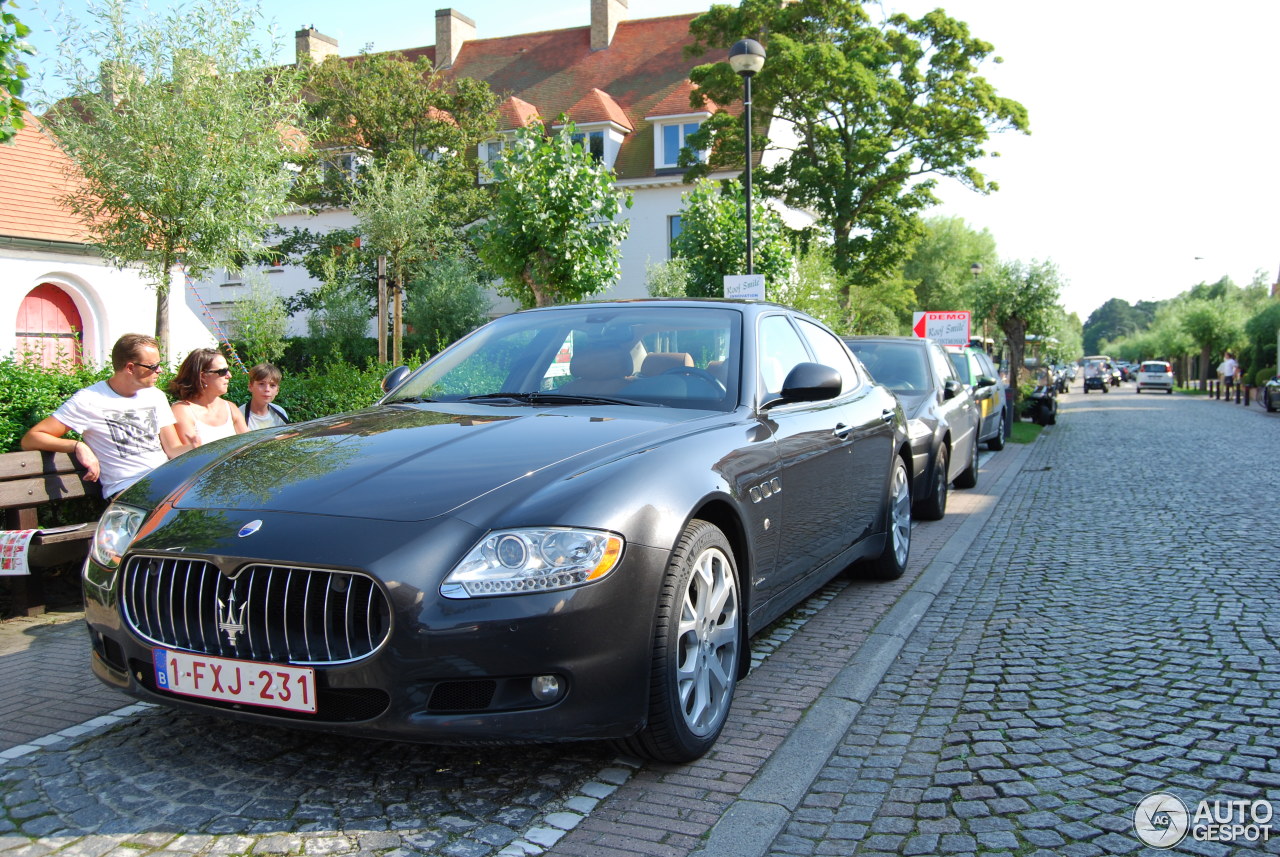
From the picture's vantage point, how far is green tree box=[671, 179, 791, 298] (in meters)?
20.5

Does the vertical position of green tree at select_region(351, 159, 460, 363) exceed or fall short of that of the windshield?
it exceeds it

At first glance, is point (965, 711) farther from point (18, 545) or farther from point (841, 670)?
point (18, 545)

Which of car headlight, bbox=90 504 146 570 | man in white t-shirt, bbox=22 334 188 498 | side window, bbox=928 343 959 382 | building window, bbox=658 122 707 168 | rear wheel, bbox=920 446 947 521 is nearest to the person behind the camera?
car headlight, bbox=90 504 146 570

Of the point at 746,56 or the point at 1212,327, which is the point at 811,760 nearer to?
the point at 746,56

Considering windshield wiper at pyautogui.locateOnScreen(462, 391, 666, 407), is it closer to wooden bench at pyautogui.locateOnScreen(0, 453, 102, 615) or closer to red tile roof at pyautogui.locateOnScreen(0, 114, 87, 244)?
wooden bench at pyautogui.locateOnScreen(0, 453, 102, 615)

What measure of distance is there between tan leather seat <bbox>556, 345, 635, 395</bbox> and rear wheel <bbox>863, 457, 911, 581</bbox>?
244 centimetres

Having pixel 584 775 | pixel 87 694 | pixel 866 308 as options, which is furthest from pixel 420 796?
pixel 866 308

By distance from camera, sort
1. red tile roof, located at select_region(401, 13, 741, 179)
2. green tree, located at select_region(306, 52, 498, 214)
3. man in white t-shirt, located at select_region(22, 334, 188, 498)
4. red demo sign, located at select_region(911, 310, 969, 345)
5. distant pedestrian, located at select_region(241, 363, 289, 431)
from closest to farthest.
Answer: man in white t-shirt, located at select_region(22, 334, 188, 498) < distant pedestrian, located at select_region(241, 363, 289, 431) < red demo sign, located at select_region(911, 310, 969, 345) < green tree, located at select_region(306, 52, 498, 214) < red tile roof, located at select_region(401, 13, 741, 179)

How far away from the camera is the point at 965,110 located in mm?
32781

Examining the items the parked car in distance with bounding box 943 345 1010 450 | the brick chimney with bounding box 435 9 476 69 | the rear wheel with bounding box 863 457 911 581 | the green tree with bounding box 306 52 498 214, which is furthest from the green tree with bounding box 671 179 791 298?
the brick chimney with bounding box 435 9 476 69

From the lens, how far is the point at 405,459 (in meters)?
3.55

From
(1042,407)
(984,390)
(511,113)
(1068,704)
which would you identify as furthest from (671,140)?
(1068,704)

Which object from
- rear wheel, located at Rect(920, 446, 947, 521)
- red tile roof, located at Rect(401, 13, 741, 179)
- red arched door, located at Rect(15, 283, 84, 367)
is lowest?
rear wheel, located at Rect(920, 446, 947, 521)

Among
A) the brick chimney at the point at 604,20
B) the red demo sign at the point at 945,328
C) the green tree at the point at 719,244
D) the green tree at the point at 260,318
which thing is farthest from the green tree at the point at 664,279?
the green tree at the point at 260,318
